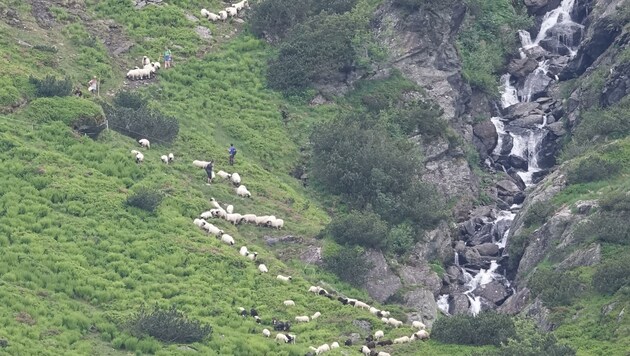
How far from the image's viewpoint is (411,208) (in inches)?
3620

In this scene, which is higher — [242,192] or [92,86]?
[92,86]

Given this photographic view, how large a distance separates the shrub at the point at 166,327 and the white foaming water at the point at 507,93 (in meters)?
44.5

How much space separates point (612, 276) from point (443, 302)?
11.2 metres

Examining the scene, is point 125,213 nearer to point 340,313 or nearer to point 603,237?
point 340,313

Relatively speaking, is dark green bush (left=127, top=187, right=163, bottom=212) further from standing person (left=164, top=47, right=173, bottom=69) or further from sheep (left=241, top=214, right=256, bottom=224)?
standing person (left=164, top=47, right=173, bottom=69)

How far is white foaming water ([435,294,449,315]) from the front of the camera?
88812 mm

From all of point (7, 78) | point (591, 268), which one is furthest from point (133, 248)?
point (591, 268)

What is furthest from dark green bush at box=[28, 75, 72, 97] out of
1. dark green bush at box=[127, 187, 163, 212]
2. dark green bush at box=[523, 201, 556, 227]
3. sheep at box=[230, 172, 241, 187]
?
dark green bush at box=[523, 201, 556, 227]

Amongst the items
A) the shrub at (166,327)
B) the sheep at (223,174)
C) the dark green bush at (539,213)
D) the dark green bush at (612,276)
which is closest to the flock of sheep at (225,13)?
the sheep at (223,174)

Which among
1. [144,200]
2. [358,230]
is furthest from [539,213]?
[144,200]

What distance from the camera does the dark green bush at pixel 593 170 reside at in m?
93.9

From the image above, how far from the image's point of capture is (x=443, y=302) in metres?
89.4

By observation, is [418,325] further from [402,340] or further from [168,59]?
[168,59]

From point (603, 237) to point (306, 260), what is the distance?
15.1 m
